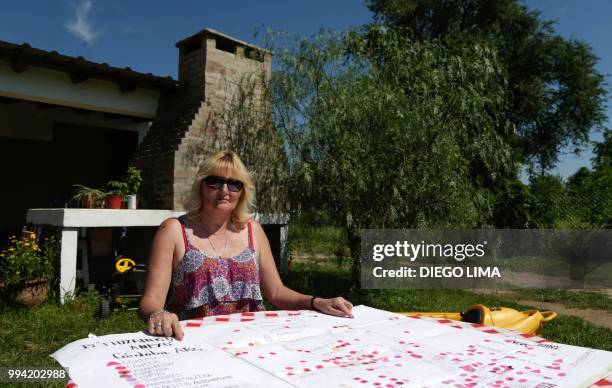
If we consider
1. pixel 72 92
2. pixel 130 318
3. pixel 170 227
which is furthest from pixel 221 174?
pixel 72 92

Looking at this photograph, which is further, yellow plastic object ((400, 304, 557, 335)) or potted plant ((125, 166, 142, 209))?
potted plant ((125, 166, 142, 209))

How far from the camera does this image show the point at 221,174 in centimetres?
228

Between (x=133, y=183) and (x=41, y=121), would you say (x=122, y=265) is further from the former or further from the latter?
(x=41, y=121)

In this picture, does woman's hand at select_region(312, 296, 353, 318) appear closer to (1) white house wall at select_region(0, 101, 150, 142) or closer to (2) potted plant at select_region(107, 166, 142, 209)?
(2) potted plant at select_region(107, 166, 142, 209)

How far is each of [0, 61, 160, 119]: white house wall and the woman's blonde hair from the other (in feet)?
21.1

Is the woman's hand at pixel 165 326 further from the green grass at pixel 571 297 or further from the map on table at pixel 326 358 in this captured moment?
the green grass at pixel 571 297

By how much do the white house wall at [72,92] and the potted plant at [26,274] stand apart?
258 cm

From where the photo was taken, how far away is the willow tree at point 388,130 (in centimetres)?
662

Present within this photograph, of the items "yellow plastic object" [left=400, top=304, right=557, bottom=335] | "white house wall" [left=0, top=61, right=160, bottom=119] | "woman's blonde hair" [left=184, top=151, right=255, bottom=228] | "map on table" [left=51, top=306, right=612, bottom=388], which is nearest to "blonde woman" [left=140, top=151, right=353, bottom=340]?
"woman's blonde hair" [left=184, top=151, right=255, bottom=228]

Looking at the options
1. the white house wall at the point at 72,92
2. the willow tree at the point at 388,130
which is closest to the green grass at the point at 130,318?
the willow tree at the point at 388,130

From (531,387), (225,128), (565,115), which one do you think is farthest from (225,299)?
(565,115)

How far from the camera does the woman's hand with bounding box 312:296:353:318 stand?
73.9 inches

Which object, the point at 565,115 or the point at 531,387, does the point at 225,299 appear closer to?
the point at 531,387

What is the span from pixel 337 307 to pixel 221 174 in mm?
928
